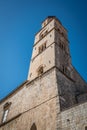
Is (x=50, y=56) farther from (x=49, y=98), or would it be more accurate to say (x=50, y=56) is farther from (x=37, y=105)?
(x=37, y=105)

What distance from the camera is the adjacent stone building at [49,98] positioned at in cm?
1025

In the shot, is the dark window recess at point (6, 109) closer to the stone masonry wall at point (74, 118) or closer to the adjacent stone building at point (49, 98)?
the adjacent stone building at point (49, 98)

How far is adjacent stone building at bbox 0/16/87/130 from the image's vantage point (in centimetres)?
1025

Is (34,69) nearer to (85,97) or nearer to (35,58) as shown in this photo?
(35,58)

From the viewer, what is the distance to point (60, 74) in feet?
48.5

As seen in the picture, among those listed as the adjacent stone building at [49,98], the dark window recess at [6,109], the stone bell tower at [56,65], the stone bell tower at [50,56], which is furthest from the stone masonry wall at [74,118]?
the dark window recess at [6,109]

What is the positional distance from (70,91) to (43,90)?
9.08 feet

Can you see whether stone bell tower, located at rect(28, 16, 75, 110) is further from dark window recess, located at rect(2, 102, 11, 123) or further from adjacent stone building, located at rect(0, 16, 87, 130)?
dark window recess, located at rect(2, 102, 11, 123)

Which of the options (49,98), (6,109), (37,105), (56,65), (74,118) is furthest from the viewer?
(6,109)

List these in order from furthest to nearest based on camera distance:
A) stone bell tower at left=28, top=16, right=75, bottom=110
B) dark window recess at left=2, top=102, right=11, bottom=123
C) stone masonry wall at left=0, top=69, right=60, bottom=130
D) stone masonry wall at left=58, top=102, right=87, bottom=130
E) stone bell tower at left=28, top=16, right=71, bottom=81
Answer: dark window recess at left=2, top=102, right=11, bottom=123 < stone bell tower at left=28, top=16, right=71, bottom=81 < stone bell tower at left=28, top=16, right=75, bottom=110 < stone masonry wall at left=0, top=69, right=60, bottom=130 < stone masonry wall at left=58, top=102, right=87, bottom=130

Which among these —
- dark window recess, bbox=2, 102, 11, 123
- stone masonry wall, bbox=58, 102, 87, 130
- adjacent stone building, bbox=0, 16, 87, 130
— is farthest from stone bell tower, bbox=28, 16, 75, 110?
dark window recess, bbox=2, 102, 11, 123

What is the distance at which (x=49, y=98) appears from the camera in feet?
41.4

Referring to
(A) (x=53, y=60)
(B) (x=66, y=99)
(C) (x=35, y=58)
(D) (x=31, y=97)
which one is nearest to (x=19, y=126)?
(D) (x=31, y=97)

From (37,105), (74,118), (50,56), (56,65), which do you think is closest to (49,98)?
(37,105)
